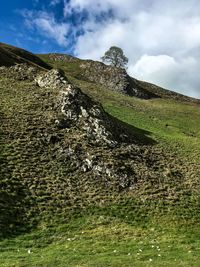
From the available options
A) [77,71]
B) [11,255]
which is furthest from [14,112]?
[77,71]

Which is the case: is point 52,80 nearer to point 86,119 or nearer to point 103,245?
point 86,119

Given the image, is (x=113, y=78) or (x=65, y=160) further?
(x=113, y=78)

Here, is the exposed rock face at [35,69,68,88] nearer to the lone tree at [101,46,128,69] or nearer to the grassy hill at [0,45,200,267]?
the grassy hill at [0,45,200,267]

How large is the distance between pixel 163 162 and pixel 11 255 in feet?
94.1

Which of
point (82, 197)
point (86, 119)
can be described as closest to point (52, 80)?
point (86, 119)

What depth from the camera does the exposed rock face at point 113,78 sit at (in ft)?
430

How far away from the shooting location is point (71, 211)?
3891 centimetres

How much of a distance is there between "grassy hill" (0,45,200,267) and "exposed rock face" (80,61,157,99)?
66241 millimetres

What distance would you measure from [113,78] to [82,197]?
97.2m

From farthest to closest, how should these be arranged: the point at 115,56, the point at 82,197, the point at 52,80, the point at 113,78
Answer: the point at 115,56 < the point at 113,78 < the point at 52,80 < the point at 82,197

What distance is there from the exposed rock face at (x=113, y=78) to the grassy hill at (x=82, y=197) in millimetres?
66241

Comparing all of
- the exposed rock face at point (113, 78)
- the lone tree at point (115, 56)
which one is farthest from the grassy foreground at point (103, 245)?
the lone tree at point (115, 56)

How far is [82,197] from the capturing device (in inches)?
1639

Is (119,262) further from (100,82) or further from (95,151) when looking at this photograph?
(100,82)
